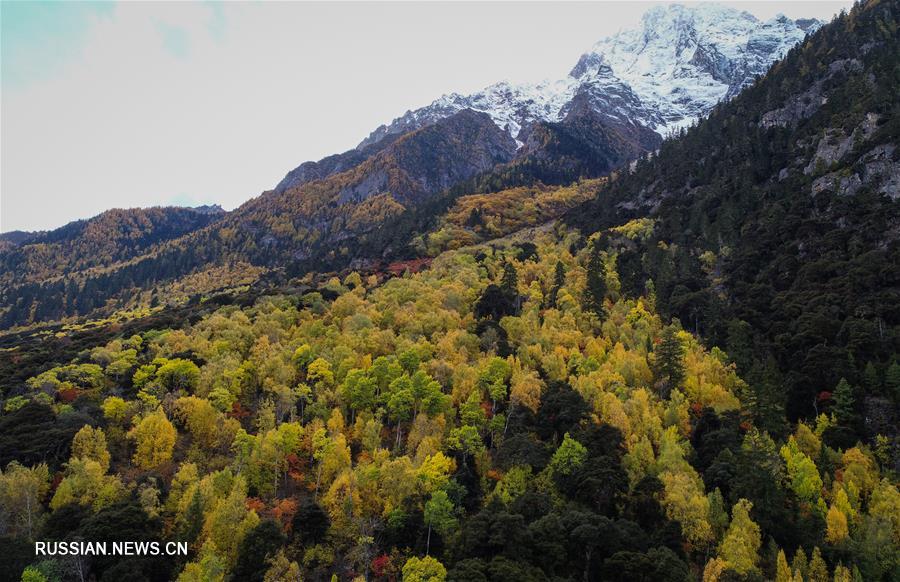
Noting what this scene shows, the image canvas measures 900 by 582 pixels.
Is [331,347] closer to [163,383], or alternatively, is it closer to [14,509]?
[163,383]

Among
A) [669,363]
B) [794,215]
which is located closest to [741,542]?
[669,363]

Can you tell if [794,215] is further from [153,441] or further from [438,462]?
[153,441]

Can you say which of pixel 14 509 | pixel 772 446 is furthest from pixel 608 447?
pixel 14 509

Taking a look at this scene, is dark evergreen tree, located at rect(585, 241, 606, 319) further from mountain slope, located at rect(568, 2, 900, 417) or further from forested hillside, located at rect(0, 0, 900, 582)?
mountain slope, located at rect(568, 2, 900, 417)

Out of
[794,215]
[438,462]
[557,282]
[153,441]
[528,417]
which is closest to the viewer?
[438,462]

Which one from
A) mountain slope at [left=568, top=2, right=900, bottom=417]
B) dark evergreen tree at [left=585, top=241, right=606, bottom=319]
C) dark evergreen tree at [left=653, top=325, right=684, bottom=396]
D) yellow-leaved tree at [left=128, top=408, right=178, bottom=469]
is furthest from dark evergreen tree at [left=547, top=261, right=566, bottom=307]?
yellow-leaved tree at [left=128, top=408, right=178, bottom=469]

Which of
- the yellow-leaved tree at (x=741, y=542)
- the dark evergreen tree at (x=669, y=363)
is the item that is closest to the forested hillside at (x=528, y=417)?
the yellow-leaved tree at (x=741, y=542)

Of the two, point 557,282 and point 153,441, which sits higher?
point 557,282

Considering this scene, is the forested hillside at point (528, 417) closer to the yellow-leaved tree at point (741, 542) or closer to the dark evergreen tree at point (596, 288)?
the yellow-leaved tree at point (741, 542)
